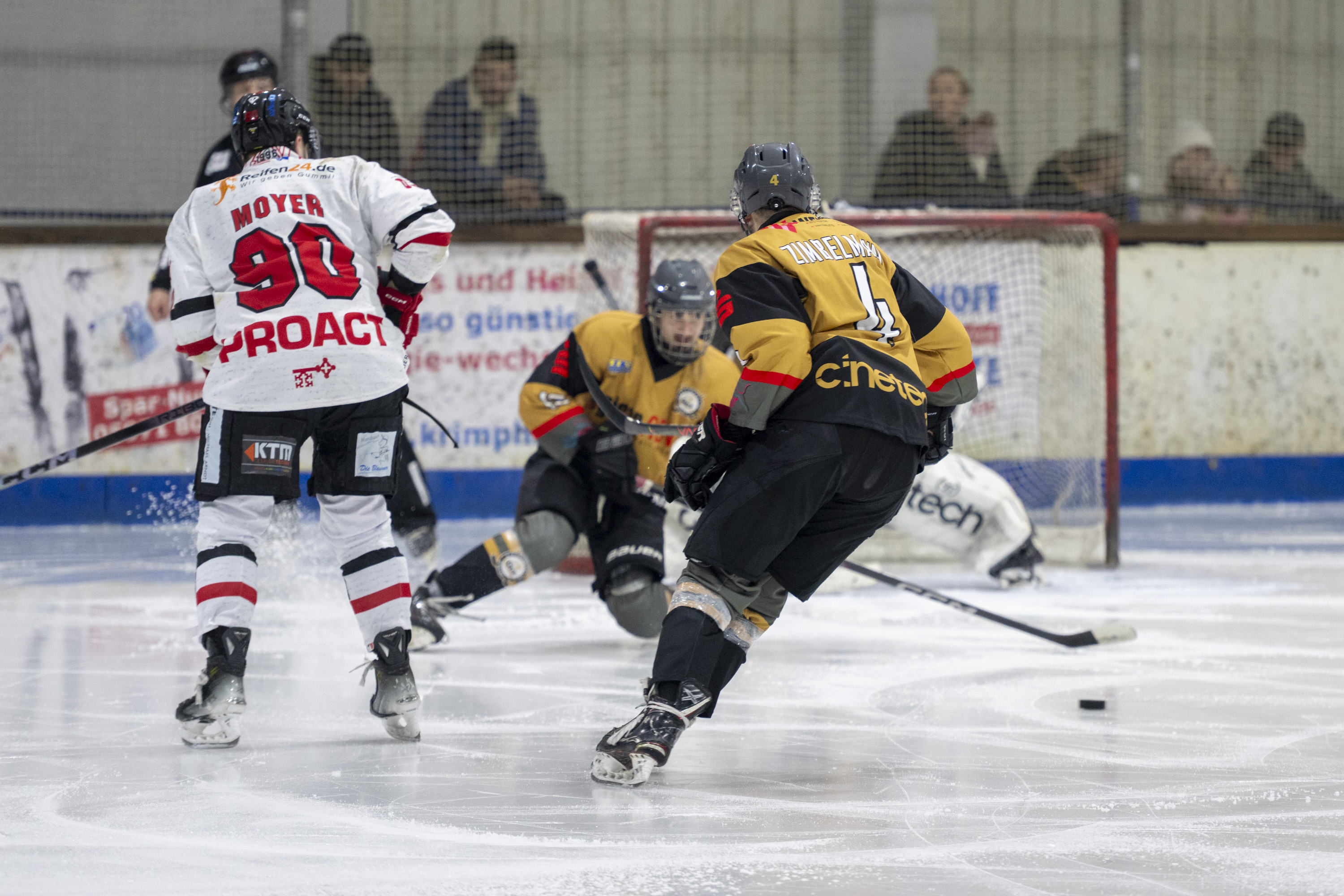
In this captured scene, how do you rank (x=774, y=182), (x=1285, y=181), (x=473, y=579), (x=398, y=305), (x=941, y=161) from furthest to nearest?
(x=1285, y=181), (x=941, y=161), (x=473, y=579), (x=398, y=305), (x=774, y=182)

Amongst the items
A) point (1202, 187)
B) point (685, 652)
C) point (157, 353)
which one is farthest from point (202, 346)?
point (1202, 187)

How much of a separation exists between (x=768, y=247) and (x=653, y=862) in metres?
0.96

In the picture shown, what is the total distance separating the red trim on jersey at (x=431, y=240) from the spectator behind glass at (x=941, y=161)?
14.4 ft

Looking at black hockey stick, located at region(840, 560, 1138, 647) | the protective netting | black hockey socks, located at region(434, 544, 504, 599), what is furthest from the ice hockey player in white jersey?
the protective netting

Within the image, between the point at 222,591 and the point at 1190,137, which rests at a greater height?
the point at 1190,137

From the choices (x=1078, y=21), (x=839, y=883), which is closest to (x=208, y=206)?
(x=839, y=883)

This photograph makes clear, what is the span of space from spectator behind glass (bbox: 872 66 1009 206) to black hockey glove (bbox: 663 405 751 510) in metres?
4.57

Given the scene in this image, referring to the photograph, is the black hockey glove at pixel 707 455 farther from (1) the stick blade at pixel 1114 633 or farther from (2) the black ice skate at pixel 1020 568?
(2) the black ice skate at pixel 1020 568

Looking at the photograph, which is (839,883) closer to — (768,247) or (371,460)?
(768,247)

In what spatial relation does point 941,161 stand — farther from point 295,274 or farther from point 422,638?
point 295,274

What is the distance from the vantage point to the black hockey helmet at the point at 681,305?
3.53 metres

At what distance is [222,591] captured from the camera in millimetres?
2504

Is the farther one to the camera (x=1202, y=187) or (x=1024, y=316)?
(x=1202, y=187)

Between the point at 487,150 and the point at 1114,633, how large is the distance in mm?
4138
